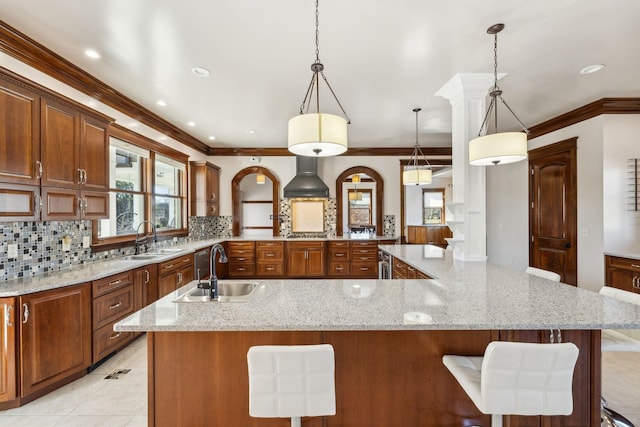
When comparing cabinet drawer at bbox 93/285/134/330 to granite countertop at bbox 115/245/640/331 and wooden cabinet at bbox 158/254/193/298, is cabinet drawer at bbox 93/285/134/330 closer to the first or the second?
wooden cabinet at bbox 158/254/193/298

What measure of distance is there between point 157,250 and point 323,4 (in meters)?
3.70

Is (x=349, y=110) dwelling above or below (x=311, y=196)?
above

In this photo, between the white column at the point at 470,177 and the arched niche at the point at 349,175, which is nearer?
the white column at the point at 470,177

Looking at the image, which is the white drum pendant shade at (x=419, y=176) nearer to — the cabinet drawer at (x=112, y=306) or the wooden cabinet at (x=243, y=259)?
the wooden cabinet at (x=243, y=259)

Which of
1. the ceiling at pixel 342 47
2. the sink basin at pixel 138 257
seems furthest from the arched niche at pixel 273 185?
the sink basin at pixel 138 257

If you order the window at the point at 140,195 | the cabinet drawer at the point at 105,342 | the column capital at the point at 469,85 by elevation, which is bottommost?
the cabinet drawer at the point at 105,342

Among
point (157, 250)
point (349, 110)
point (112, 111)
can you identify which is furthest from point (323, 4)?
point (157, 250)

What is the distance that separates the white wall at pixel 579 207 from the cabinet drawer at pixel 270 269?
4.06m

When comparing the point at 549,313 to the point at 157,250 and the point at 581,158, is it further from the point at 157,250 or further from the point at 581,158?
the point at 157,250

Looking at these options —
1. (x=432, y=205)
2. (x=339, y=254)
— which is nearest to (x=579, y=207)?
(x=339, y=254)

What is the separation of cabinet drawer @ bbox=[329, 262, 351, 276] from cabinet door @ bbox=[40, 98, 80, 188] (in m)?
4.10

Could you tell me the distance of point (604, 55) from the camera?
260 centimetres

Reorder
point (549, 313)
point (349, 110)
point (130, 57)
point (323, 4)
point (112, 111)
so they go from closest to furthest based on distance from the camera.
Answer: point (549, 313) → point (323, 4) → point (130, 57) → point (112, 111) → point (349, 110)

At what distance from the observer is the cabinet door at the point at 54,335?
2074 millimetres
